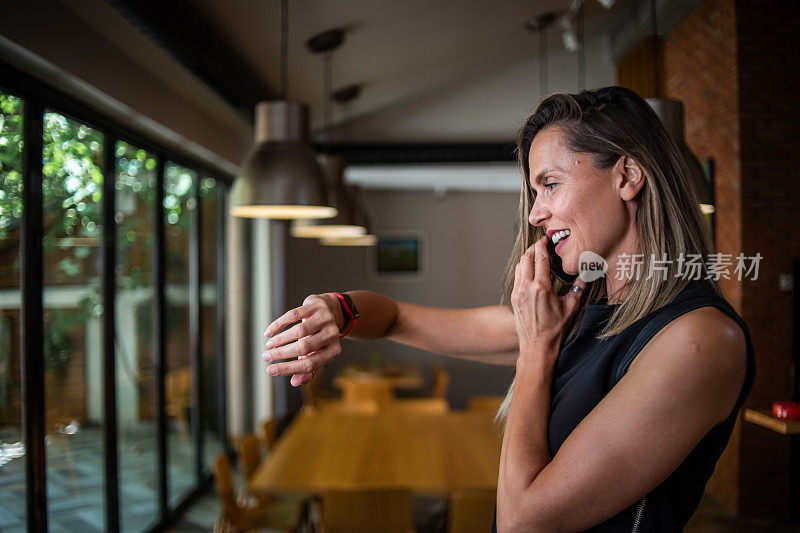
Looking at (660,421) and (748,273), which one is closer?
(660,421)

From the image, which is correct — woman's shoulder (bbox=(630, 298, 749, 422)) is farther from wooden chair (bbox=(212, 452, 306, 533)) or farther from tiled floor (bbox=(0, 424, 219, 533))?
wooden chair (bbox=(212, 452, 306, 533))

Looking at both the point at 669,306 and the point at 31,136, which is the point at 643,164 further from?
the point at 31,136

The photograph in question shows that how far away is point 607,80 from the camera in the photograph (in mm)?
1672

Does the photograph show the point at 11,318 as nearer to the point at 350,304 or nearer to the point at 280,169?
the point at 280,169

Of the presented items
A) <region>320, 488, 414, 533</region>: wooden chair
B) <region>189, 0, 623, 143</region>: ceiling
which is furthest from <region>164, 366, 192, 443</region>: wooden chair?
<region>189, 0, 623, 143</region>: ceiling

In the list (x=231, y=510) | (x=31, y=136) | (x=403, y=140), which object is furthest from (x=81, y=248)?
(x=403, y=140)

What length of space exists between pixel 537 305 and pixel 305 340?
337 mm

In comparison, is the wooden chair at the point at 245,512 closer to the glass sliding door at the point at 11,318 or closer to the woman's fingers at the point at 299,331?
the glass sliding door at the point at 11,318

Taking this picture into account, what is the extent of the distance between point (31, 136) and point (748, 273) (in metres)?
2.67

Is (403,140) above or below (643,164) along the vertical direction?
Result: above

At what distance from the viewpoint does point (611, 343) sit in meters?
0.87

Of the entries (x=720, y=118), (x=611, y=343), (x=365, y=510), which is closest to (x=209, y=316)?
(x=365, y=510)

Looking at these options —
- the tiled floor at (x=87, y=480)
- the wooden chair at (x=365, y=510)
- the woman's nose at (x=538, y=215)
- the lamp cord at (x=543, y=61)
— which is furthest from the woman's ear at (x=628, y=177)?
the lamp cord at (x=543, y=61)

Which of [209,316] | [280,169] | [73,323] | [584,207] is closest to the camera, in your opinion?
[584,207]
